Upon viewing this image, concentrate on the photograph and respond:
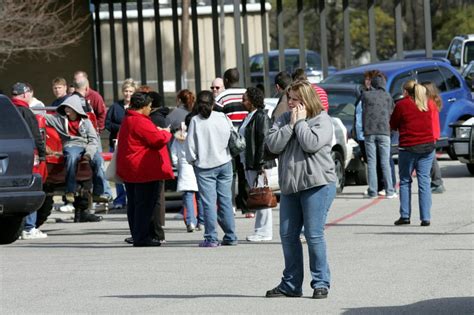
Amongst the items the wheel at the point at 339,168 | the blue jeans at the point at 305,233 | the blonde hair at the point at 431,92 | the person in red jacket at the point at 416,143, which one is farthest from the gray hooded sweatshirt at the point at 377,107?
the blue jeans at the point at 305,233

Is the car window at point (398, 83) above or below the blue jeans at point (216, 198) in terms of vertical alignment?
above

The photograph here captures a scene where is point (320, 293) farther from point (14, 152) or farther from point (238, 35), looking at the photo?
point (238, 35)

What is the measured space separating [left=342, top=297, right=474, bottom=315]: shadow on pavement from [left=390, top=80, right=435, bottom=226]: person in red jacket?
583 cm

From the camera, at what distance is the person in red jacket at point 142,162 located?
15.2 meters

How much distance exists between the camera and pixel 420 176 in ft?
53.6

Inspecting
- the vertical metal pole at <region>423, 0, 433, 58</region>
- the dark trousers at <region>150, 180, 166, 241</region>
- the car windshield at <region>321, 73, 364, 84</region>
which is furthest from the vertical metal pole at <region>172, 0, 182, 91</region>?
the dark trousers at <region>150, 180, 166, 241</region>

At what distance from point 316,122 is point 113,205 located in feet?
34.8

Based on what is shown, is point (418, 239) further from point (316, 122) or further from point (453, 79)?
point (453, 79)

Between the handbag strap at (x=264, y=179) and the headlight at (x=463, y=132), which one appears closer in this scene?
the handbag strap at (x=264, y=179)

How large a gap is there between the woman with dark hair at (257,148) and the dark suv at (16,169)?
2.35 meters

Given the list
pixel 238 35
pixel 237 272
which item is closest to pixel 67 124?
pixel 237 272

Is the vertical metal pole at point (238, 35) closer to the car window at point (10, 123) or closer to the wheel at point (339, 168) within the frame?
the wheel at point (339, 168)

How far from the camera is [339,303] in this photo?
1058 centimetres

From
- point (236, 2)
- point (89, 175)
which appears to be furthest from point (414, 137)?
Result: point (236, 2)
